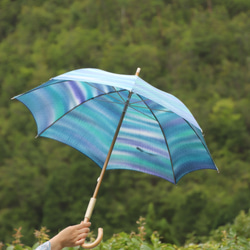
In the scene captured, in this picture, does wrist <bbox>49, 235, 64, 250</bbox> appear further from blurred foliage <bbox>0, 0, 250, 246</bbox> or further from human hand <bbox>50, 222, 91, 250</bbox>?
blurred foliage <bbox>0, 0, 250, 246</bbox>

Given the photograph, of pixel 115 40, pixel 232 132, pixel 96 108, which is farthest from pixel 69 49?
pixel 96 108

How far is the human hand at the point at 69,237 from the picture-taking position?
1.57 metres

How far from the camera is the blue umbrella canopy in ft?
7.88

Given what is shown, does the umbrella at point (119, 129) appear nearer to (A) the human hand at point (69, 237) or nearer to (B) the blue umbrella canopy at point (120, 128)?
(B) the blue umbrella canopy at point (120, 128)

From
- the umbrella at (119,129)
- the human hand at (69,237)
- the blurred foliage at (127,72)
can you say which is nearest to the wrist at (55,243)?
the human hand at (69,237)

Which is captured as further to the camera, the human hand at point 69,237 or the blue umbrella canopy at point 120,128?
the blue umbrella canopy at point 120,128

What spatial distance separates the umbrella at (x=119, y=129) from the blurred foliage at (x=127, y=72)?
1929cm

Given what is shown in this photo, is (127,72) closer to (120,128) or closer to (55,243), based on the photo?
(120,128)

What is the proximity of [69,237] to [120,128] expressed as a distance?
1.00 meters

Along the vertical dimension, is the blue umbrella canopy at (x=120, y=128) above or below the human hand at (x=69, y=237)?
above

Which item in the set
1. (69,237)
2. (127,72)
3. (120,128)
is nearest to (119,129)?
(120,128)

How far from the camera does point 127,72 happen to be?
44000 millimetres

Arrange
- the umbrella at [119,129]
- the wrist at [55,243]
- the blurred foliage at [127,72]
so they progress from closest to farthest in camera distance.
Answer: the wrist at [55,243], the umbrella at [119,129], the blurred foliage at [127,72]

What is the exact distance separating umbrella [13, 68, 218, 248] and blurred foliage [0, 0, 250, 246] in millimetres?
19293
